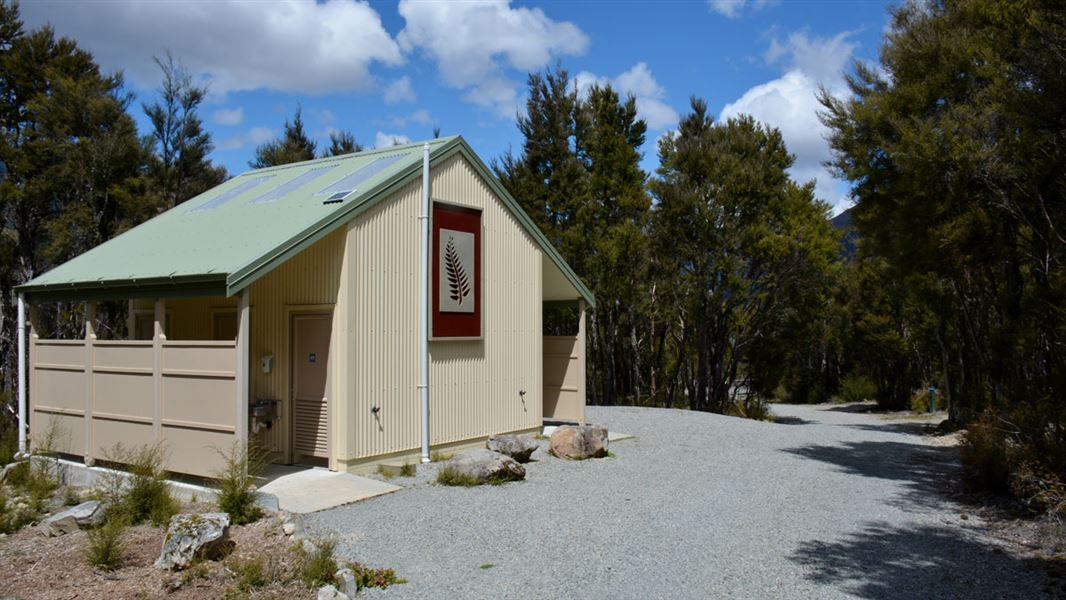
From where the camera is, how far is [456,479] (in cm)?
1031

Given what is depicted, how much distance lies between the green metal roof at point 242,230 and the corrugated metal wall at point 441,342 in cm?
35

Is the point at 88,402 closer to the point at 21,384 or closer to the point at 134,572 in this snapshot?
the point at 21,384

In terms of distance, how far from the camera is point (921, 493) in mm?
10219

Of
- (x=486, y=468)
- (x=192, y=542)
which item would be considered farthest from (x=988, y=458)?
(x=192, y=542)

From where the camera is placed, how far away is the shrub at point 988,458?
977 centimetres

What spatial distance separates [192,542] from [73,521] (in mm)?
2341

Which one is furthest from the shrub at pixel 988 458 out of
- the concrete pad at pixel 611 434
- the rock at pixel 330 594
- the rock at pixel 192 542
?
the rock at pixel 192 542

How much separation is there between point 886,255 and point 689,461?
538cm

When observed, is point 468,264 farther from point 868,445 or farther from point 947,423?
point 947,423

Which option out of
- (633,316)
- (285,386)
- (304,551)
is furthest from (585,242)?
(304,551)

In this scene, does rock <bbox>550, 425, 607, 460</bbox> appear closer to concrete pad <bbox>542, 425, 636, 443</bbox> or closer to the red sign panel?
concrete pad <bbox>542, 425, 636, 443</bbox>

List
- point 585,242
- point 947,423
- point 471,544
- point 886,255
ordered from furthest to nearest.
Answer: point 585,242 < point 947,423 < point 886,255 < point 471,544

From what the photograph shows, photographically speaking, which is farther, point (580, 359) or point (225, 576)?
point (580, 359)

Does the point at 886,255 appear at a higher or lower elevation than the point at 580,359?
higher
